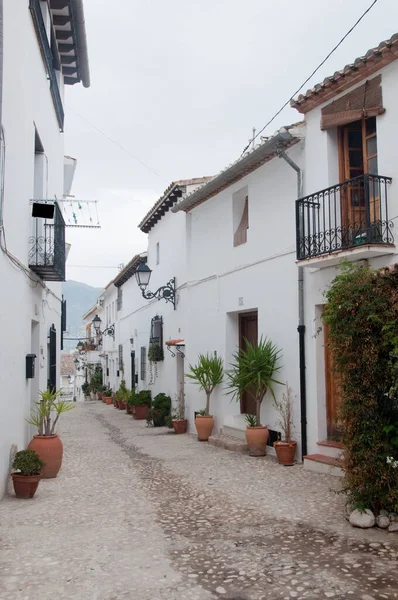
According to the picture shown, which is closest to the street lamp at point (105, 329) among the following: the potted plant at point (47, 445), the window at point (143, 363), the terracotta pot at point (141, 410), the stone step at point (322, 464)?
the window at point (143, 363)

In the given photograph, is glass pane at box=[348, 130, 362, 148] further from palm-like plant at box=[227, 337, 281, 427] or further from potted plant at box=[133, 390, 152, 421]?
potted plant at box=[133, 390, 152, 421]

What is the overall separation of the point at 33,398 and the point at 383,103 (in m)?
7.30

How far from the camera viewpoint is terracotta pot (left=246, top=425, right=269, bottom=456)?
984cm

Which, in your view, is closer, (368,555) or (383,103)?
(368,555)

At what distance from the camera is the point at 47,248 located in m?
9.59

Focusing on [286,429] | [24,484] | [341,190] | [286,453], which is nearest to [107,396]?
[286,429]

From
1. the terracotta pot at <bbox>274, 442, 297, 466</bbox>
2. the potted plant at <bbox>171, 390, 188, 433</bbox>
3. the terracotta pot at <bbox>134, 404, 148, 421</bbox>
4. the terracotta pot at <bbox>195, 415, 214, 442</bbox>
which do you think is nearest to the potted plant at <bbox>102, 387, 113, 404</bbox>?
the terracotta pot at <bbox>134, 404, 148, 421</bbox>

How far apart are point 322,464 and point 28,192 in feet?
19.2

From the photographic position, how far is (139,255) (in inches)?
791

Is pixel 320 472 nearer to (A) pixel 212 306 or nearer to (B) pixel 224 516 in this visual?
(B) pixel 224 516

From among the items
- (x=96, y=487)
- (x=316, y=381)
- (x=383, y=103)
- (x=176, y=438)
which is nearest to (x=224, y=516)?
(x=96, y=487)

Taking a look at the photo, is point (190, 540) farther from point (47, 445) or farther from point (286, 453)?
point (286, 453)

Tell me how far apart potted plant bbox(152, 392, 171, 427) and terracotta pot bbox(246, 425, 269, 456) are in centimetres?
573

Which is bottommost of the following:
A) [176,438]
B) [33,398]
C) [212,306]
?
[176,438]
